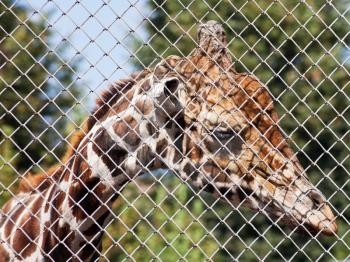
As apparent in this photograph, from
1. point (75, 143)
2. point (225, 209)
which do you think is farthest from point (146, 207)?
point (75, 143)

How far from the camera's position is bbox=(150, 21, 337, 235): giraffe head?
4.43 m

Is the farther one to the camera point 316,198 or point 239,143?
point 239,143

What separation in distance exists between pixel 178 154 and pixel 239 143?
0.37 metres

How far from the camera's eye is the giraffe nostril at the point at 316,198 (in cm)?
442

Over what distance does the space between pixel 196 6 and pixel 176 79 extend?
5789 mm

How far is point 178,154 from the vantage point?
4879 mm

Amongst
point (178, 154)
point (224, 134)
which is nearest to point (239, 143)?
point (224, 134)

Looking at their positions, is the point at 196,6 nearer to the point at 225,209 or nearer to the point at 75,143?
the point at 225,209

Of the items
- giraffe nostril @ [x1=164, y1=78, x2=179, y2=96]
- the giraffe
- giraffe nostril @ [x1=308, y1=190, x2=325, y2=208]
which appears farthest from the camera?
giraffe nostril @ [x1=164, y1=78, x2=179, y2=96]

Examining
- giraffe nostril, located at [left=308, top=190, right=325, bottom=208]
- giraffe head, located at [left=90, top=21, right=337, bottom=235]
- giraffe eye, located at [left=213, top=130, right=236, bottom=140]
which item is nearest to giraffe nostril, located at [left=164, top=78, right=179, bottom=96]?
giraffe head, located at [left=90, top=21, right=337, bottom=235]

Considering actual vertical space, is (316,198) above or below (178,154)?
below

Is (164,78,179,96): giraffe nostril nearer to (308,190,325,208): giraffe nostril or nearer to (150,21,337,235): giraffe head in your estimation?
(150,21,337,235): giraffe head

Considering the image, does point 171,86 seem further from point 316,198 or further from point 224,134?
point 316,198

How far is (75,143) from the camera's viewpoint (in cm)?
500
